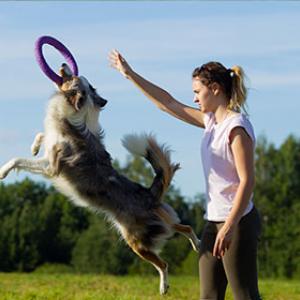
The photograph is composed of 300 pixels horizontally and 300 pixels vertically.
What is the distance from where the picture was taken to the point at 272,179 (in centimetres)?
5728

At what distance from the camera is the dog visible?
9.38 m

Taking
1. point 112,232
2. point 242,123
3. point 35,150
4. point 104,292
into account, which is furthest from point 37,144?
point 112,232

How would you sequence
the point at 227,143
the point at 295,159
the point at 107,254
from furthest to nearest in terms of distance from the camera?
the point at 295,159 → the point at 107,254 → the point at 227,143

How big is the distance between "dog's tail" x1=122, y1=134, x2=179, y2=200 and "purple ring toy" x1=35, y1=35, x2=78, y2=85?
3.32ft

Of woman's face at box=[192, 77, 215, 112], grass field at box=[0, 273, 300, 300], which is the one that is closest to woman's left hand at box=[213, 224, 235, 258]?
woman's face at box=[192, 77, 215, 112]

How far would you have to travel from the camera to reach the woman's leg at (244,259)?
599 centimetres

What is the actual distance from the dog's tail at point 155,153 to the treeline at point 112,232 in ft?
122

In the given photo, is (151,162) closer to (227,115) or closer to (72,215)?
(227,115)

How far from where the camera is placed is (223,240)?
585cm

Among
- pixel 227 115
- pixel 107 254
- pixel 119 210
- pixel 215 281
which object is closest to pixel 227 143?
pixel 227 115

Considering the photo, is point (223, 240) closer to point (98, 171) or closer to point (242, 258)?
point (242, 258)

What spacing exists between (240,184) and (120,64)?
6.02 ft

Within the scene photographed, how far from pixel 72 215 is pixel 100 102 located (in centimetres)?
4630

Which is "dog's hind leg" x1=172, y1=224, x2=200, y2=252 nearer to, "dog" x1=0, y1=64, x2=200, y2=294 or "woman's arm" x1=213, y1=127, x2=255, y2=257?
"dog" x1=0, y1=64, x2=200, y2=294
